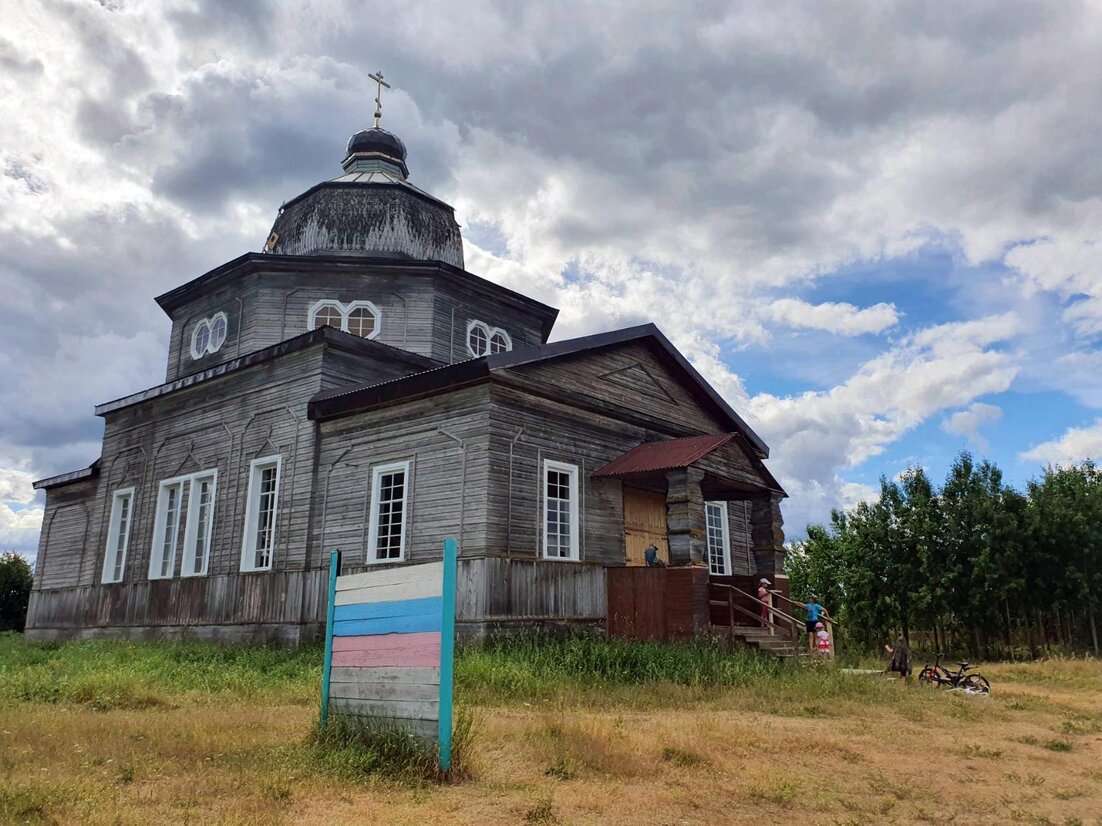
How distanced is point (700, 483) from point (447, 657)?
32.6 ft

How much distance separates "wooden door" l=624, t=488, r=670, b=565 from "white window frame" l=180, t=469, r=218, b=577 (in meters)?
9.19

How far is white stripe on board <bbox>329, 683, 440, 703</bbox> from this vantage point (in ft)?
22.1

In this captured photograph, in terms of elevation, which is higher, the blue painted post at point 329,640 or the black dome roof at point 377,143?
the black dome roof at point 377,143

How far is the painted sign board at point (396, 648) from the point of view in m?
6.66

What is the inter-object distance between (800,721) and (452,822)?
5901mm

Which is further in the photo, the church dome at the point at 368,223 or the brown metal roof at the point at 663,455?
the church dome at the point at 368,223

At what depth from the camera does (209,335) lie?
73.5 ft

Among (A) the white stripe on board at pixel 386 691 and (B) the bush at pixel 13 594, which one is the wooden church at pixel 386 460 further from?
(B) the bush at pixel 13 594

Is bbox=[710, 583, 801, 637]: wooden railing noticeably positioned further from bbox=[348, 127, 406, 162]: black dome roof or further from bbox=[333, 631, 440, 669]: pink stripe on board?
bbox=[348, 127, 406, 162]: black dome roof

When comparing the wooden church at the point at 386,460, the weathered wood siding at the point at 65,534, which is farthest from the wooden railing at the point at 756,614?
the weathered wood siding at the point at 65,534

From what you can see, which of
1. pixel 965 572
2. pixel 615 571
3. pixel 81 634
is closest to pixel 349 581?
pixel 615 571

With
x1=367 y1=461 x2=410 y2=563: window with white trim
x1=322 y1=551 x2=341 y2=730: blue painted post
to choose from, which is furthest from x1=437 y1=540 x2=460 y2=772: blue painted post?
x1=367 y1=461 x2=410 y2=563: window with white trim

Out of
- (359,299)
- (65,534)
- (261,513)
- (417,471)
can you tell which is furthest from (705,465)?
(65,534)

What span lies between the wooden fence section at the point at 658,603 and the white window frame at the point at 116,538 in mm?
12934
